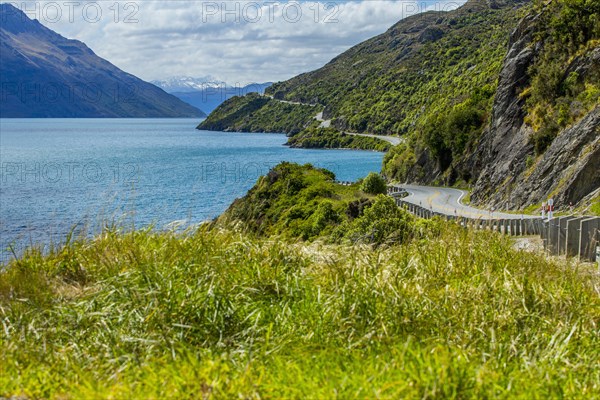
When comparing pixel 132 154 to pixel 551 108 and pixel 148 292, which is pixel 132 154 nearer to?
pixel 551 108

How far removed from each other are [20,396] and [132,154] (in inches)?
6144

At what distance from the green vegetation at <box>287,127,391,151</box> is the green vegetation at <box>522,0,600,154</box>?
108807 millimetres

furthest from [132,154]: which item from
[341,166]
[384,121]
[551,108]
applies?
[551,108]

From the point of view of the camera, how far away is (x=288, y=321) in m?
6.57

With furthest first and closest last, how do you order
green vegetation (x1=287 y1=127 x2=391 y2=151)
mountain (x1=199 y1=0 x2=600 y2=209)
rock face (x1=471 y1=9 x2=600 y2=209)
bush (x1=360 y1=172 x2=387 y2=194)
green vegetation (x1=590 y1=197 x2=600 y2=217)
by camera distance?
1. green vegetation (x1=287 y1=127 x2=391 y2=151)
2. bush (x1=360 y1=172 x2=387 y2=194)
3. mountain (x1=199 y1=0 x2=600 y2=209)
4. rock face (x1=471 y1=9 x2=600 y2=209)
5. green vegetation (x1=590 y1=197 x2=600 y2=217)

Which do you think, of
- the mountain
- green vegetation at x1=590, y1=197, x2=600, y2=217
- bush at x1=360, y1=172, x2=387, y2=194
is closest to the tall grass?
green vegetation at x1=590, y1=197, x2=600, y2=217

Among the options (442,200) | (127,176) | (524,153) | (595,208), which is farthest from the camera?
(127,176)

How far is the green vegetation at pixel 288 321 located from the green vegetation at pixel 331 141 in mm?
158214

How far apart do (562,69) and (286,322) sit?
171 ft

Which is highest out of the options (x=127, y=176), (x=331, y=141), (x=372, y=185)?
(x=372, y=185)

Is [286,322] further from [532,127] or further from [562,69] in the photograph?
[562,69]

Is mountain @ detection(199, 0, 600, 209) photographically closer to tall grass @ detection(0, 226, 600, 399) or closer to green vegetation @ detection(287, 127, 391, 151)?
tall grass @ detection(0, 226, 600, 399)

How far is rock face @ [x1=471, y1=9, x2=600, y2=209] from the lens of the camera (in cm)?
4112

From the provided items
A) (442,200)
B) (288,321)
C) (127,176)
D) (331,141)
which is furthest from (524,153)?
(331,141)
